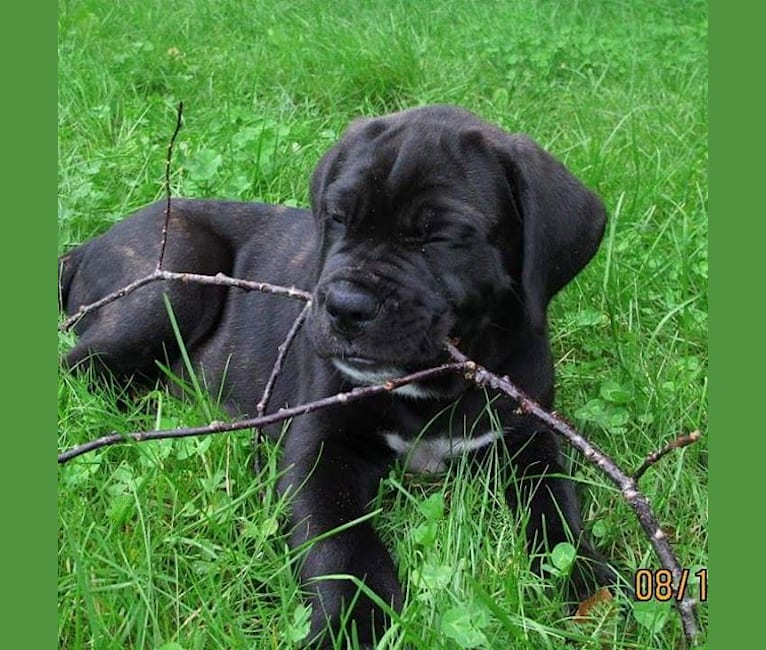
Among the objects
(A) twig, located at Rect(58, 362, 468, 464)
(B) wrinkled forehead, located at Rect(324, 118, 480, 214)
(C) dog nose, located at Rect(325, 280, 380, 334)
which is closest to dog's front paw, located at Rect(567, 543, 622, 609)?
(A) twig, located at Rect(58, 362, 468, 464)

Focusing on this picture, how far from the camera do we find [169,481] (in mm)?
3020

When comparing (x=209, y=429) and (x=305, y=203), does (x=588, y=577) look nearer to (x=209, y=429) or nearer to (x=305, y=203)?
(x=209, y=429)

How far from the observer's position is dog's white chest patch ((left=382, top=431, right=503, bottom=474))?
10.8 feet

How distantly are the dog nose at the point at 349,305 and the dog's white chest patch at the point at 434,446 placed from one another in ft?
1.80

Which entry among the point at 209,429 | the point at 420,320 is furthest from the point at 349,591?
the point at 420,320

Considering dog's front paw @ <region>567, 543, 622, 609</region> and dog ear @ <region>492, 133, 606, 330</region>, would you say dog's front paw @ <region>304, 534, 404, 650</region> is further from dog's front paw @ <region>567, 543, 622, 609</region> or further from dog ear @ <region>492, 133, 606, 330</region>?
dog ear @ <region>492, 133, 606, 330</region>

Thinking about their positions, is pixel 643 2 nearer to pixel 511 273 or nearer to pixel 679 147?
pixel 679 147

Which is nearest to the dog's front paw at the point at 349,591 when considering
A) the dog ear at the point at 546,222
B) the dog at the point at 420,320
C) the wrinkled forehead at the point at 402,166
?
the dog at the point at 420,320

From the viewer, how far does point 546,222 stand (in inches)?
120

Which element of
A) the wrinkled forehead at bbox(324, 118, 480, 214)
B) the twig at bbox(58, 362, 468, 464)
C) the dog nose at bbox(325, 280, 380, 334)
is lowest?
the twig at bbox(58, 362, 468, 464)

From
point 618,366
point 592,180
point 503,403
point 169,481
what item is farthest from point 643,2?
point 169,481

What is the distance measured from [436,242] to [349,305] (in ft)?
1.07

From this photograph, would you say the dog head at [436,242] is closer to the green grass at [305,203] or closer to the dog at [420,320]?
the dog at [420,320]

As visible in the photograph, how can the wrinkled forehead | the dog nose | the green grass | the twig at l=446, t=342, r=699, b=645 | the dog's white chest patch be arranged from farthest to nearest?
the dog's white chest patch
the wrinkled forehead
the dog nose
the green grass
the twig at l=446, t=342, r=699, b=645
